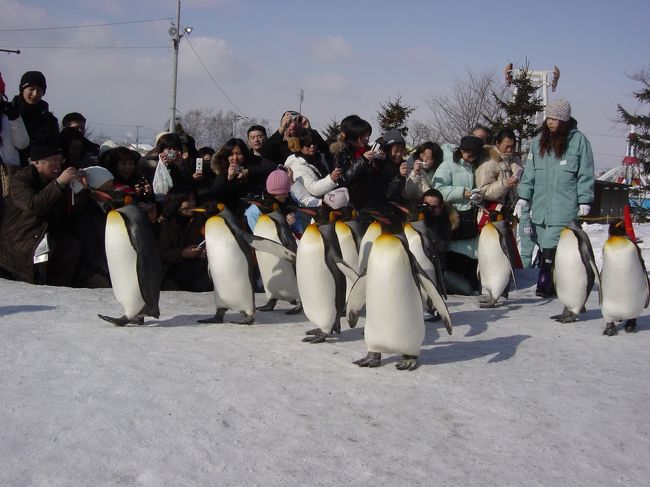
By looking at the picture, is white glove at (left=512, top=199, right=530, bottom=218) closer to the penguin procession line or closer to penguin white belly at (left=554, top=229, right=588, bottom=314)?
the penguin procession line

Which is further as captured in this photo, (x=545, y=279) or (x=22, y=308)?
(x=545, y=279)

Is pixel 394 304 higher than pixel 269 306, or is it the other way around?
pixel 394 304

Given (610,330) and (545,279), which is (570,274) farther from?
(545,279)

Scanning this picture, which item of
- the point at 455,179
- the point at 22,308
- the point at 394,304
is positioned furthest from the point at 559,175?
the point at 22,308

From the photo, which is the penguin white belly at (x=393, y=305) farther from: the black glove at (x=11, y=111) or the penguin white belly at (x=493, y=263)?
the black glove at (x=11, y=111)

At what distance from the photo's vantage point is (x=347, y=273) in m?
3.97

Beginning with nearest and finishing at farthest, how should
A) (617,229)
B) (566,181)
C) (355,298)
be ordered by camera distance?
(355,298) → (617,229) → (566,181)

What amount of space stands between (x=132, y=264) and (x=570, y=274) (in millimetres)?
2976

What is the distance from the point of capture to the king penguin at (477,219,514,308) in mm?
5414

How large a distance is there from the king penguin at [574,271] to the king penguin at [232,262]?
6.42ft

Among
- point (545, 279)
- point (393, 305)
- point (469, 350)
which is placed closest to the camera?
point (393, 305)

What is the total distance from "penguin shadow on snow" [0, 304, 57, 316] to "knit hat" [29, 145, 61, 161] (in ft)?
4.06

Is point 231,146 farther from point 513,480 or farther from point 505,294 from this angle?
point 513,480

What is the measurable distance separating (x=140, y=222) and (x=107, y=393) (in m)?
1.57
